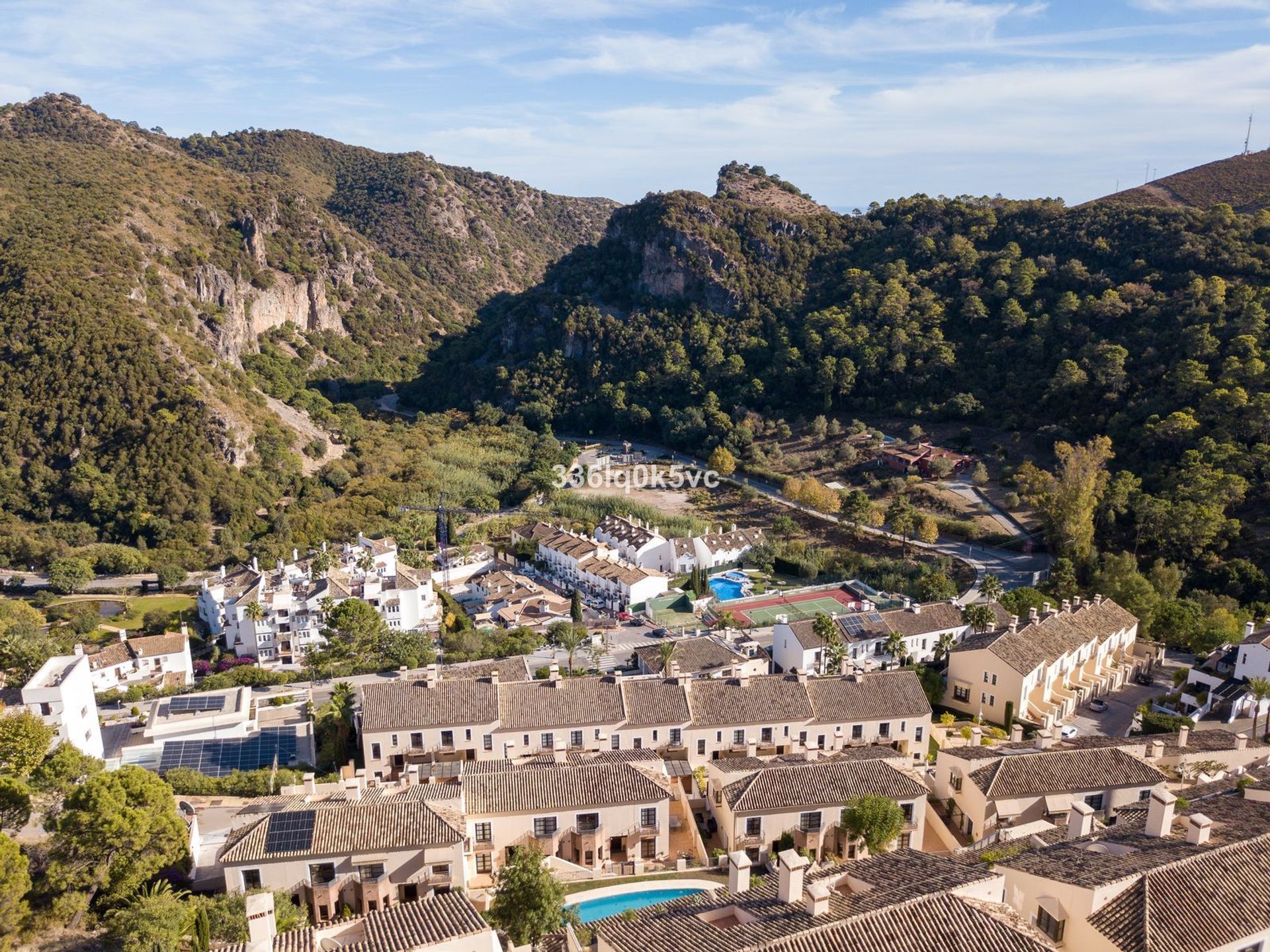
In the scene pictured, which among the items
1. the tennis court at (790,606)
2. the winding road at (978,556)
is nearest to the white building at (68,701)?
the tennis court at (790,606)

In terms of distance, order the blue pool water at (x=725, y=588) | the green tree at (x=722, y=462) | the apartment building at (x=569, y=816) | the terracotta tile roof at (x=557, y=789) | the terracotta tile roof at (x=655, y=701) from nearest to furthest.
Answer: the apartment building at (x=569, y=816) → the terracotta tile roof at (x=557, y=789) → the terracotta tile roof at (x=655, y=701) → the blue pool water at (x=725, y=588) → the green tree at (x=722, y=462)

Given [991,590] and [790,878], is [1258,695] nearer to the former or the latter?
[991,590]

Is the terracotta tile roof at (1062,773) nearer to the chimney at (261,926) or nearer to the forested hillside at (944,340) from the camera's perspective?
the chimney at (261,926)

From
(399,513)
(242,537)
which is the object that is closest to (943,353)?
(399,513)

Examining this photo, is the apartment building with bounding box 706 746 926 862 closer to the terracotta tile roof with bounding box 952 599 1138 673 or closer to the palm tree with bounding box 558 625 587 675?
the terracotta tile roof with bounding box 952 599 1138 673

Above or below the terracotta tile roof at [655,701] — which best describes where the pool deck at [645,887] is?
below

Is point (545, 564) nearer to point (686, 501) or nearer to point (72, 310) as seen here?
point (686, 501)
